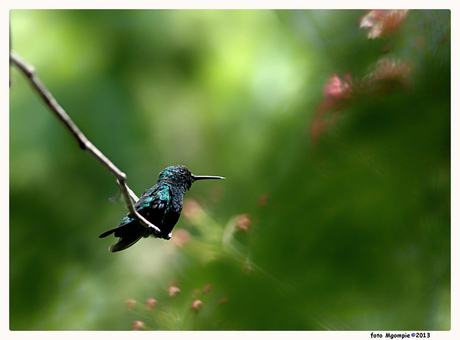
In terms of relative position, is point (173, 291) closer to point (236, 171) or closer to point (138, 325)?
point (138, 325)

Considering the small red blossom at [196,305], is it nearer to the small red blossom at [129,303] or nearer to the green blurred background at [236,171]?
the green blurred background at [236,171]

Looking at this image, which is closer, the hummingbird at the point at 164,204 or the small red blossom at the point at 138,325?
the hummingbird at the point at 164,204

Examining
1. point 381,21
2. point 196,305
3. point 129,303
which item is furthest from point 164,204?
point 381,21

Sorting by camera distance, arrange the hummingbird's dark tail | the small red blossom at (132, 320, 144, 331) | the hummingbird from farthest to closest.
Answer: the small red blossom at (132, 320, 144, 331) → the hummingbird → the hummingbird's dark tail

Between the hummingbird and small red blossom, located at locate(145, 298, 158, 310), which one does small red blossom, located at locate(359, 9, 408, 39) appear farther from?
small red blossom, located at locate(145, 298, 158, 310)

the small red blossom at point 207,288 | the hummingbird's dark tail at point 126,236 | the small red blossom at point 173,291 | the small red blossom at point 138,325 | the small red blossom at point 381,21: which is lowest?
the hummingbird's dark tail at point 126,236

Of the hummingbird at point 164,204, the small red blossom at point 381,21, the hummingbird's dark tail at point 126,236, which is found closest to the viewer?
the hummingbird's dark tail at point 126,236

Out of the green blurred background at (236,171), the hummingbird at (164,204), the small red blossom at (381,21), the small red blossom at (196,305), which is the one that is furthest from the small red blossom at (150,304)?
the small red blossom at (381,21)

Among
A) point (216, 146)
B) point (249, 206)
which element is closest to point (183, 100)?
point (216, 146)

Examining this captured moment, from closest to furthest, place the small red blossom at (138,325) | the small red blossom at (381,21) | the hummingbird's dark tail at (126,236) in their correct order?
1. the hummingbird's dark tail at (126,236)
2. the small red blossom at (138,325)
3. the small red blossom at (381,21)

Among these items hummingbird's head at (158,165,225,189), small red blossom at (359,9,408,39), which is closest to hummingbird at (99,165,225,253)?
hummingbird's head at (158,165,225,189)
